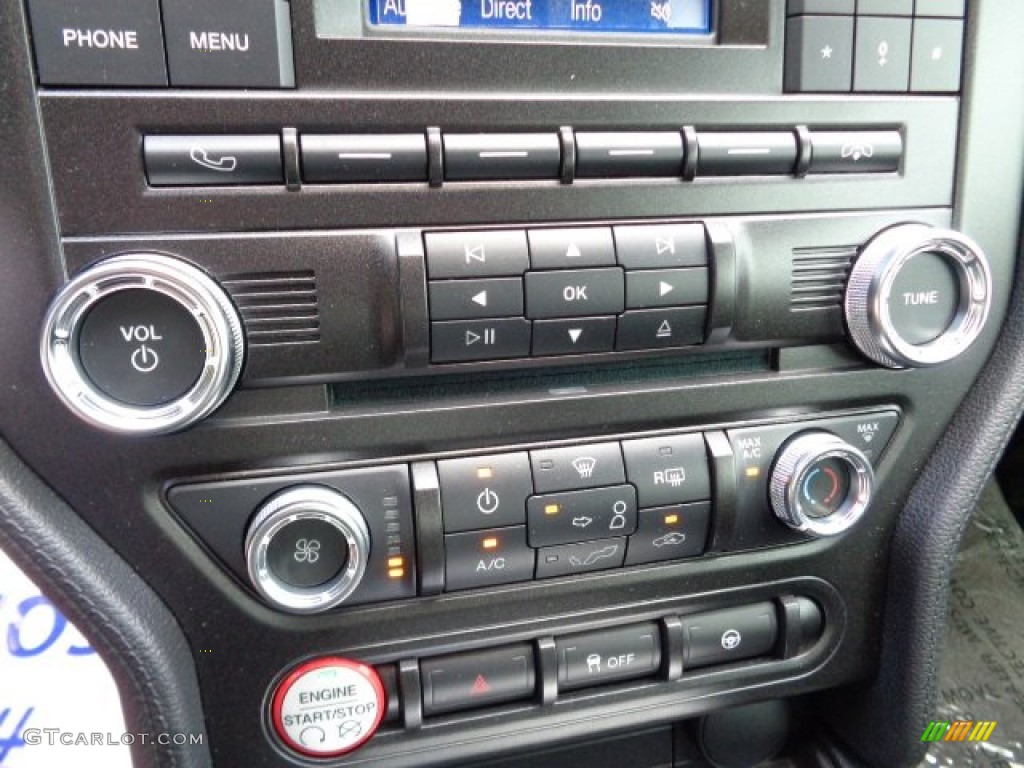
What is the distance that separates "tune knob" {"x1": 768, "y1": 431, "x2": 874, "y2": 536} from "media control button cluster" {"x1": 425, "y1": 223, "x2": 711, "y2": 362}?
136 millimetres

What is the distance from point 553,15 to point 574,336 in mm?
226

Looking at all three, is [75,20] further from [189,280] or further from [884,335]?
[884,335]

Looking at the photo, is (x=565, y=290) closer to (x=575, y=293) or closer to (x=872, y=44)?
(x=575, y=293)

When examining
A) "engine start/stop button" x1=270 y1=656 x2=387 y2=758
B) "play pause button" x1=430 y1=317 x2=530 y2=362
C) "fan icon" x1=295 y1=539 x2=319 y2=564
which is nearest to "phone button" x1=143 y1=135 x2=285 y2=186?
"play pause button" x1=430 y1=317 x2=530 y2=362

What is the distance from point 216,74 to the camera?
0.48 m

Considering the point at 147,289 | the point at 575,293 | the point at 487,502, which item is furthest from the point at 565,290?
the point at 147,289

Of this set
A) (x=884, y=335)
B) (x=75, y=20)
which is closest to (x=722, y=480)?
(x=884, y=335)

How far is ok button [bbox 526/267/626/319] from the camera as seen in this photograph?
0.54 meters

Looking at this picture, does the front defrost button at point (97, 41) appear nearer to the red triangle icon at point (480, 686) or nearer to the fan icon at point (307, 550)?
the fan icon at point (307, 550)

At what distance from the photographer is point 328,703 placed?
1.93 feet

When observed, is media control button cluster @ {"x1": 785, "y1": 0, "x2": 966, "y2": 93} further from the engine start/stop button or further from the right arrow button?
the engine start/stop button

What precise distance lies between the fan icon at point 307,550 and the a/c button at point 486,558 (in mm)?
94

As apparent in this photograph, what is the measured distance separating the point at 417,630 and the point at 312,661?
0.08 m

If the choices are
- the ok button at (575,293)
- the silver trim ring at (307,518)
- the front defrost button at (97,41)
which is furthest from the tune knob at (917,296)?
the front defrost button at (97,41)
